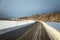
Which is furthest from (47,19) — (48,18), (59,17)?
(59,17)

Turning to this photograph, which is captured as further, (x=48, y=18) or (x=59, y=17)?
(x=48, y=18)

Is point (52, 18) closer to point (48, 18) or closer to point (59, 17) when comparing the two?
point (48, 18)

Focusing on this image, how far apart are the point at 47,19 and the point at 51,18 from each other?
83.2 inches

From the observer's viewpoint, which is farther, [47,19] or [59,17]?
[47,19]

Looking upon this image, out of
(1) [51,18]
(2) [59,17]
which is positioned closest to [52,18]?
(1) [51,18]

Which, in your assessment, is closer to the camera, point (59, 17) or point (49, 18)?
point (59, 17)

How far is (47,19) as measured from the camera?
7744 centimetres

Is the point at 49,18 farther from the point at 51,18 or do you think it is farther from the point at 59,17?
the point at 59,17

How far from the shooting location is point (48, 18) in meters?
78.1

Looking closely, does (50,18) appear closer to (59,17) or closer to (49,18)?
(49,18)

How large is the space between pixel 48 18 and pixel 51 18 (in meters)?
2.43

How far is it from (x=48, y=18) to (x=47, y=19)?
0.91m

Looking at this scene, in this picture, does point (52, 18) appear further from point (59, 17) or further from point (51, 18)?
point (59, 17)

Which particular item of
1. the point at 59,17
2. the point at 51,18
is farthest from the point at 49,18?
the point at 59,17
